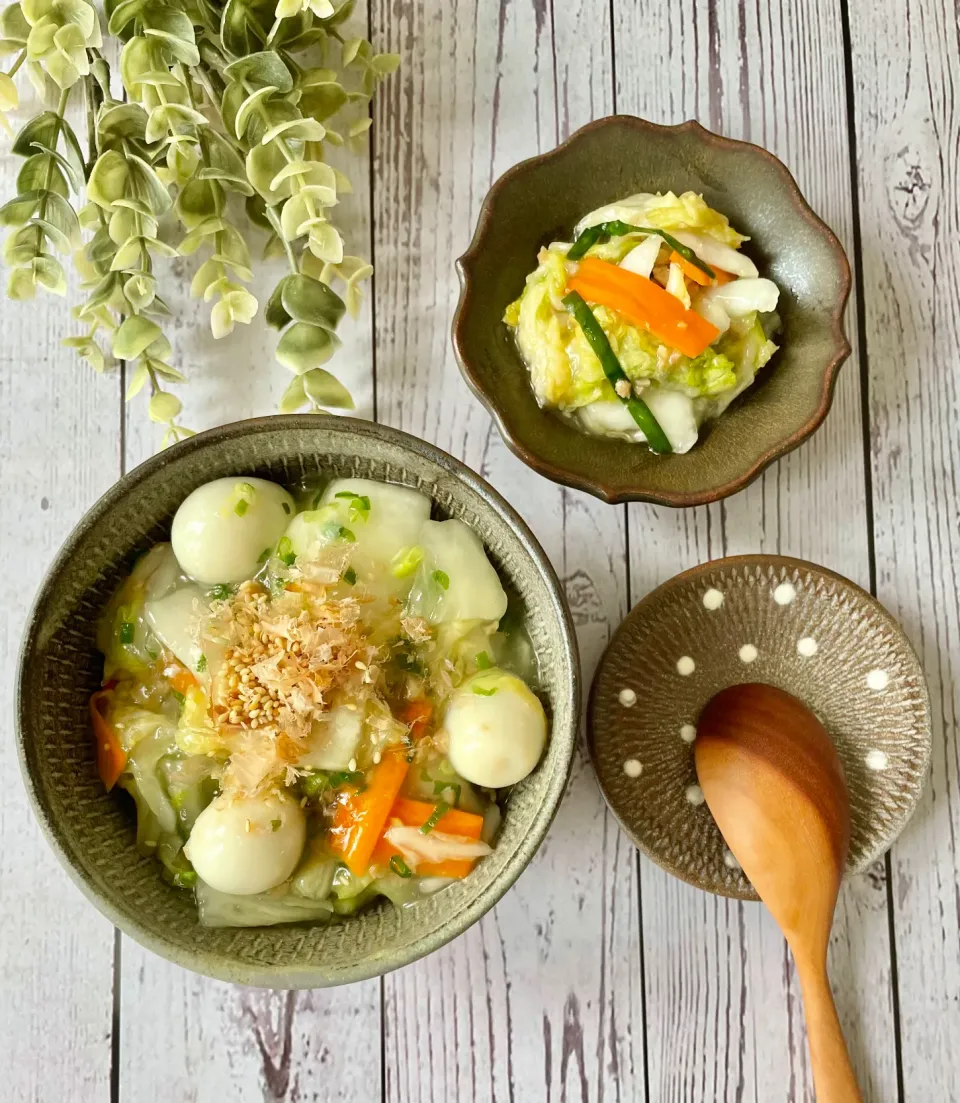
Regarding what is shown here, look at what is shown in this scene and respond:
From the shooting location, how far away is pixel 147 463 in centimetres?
125

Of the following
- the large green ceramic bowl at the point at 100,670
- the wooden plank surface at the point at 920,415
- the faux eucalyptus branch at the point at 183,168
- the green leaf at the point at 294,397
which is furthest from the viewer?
the wooden plank surface at the point at 920,415

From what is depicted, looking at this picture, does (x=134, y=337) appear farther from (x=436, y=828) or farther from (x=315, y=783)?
(x=436, y=828)

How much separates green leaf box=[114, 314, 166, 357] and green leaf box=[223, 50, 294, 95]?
35 centimetres

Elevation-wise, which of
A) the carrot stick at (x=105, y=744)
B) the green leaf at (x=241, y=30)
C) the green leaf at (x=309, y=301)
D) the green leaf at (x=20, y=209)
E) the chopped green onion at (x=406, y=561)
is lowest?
the carrot stick at (x=105, y=744)

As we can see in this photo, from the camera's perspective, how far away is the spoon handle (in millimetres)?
1379

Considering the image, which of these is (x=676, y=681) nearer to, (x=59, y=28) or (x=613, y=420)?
(x=613, y=420)

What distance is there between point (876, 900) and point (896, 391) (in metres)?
0.79

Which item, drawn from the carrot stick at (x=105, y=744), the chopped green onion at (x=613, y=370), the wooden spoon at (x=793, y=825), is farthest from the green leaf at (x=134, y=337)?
the wooden spoon at (x=793, y=825)

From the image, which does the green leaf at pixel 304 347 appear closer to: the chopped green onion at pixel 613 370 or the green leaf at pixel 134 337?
the green leaf at pixel 134 337

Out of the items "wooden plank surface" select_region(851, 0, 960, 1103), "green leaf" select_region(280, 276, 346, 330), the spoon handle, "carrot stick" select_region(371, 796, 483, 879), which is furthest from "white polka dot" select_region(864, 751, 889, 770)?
"green leaf" select_region(280, 276, 346, 330)

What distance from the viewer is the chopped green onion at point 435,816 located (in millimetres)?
1260

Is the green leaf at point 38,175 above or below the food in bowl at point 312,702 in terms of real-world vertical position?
above

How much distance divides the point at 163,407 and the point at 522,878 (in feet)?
2.84

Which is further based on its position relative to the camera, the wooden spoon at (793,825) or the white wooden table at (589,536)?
the white wooden table at (589,536)
